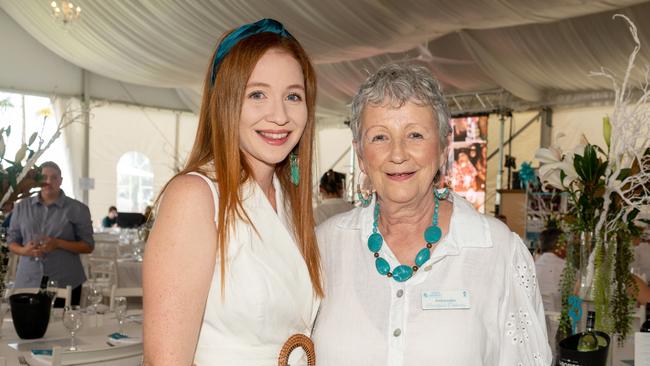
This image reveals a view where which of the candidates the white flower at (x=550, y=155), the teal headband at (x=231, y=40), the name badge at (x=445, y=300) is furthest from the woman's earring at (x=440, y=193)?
the white flower at (x=550, y=155)

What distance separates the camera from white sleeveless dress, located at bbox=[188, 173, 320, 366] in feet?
5.52

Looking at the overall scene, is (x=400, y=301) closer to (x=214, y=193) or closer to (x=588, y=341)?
(x=214, y=193)

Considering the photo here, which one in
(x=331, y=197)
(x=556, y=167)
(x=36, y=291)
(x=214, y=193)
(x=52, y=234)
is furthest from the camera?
(x=331, y=197)

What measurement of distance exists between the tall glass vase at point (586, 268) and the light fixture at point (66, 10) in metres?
9.56

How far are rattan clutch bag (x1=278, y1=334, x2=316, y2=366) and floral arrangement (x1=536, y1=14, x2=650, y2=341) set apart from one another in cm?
117

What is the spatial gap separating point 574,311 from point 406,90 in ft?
3.91

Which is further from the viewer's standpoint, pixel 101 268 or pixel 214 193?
pixel 101 268

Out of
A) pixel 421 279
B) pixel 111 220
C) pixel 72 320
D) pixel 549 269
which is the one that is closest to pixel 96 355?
pixel 72 320

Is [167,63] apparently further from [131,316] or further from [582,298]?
[582,298]

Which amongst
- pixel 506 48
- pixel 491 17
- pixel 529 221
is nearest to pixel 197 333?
pixel 491 17

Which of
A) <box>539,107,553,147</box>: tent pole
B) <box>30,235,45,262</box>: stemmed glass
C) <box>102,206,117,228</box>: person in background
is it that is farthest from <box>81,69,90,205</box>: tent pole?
<box>30,235,45,262</box>: stemmed glass

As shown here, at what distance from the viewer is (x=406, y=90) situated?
184 cm

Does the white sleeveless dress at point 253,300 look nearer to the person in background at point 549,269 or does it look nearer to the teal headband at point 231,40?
the teal headband at point 231,40

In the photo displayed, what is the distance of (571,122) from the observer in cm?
1362
